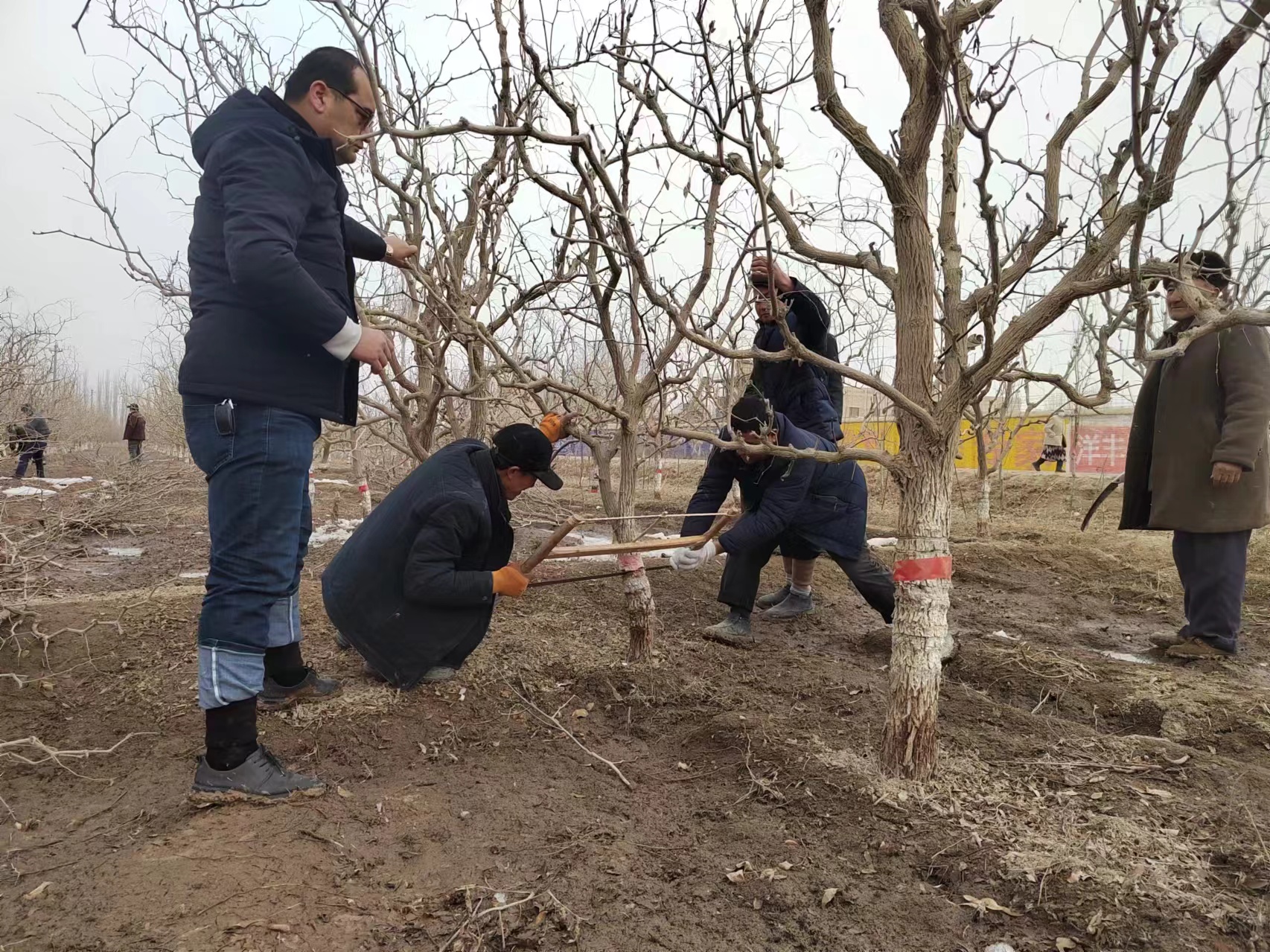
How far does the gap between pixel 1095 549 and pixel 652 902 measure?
6.83m

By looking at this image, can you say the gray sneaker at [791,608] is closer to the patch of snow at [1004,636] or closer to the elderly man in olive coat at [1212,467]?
the patch of snow at [1004,636]

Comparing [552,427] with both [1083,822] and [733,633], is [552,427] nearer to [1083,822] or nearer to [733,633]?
Answer: [733,633]

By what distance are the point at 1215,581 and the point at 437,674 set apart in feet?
11.3

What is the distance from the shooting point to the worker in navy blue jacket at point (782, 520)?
3553 mm

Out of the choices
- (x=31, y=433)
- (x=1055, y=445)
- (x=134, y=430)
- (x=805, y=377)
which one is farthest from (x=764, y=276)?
(x=134, y=430)

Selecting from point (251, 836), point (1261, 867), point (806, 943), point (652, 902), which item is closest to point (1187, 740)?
point (1261, 867)

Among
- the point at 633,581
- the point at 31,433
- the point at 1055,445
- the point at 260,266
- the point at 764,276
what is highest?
the point at 764,276

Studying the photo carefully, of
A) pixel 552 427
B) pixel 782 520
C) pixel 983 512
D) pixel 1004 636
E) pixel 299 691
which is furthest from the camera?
pixel 983 512

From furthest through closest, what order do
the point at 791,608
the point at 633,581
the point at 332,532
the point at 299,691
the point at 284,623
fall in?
1. the point at 332,532
2. the point at 791,608
3. the point at 633,581
4. the point at 299,691
5. the point at 284,623

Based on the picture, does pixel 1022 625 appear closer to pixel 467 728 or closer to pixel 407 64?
pixel 467 728

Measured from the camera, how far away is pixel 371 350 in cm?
193

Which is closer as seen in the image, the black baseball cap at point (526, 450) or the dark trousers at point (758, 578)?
the black baseball cap at point (526, 450)

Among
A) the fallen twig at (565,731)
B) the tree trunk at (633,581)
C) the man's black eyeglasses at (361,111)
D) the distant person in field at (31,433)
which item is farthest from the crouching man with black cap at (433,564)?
the distant person in field at (31,433)

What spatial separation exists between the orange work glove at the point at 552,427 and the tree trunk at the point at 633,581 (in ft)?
1.08
